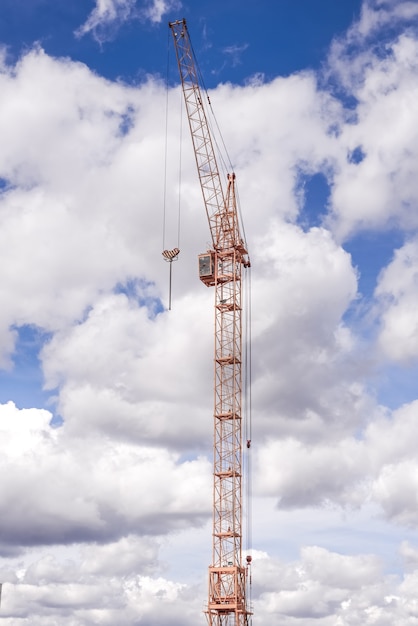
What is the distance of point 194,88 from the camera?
5797 inches

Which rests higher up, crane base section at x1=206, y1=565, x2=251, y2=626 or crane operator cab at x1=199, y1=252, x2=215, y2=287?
crane operator cab at x1=199, y1=252, x2=215, y2=287

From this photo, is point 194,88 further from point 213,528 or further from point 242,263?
point 213,528

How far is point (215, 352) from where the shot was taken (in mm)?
148875

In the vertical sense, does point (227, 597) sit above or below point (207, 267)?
below

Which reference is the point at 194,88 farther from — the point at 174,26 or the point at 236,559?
the point at 236,559

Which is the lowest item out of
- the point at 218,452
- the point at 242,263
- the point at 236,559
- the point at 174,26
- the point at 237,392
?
the point at 236,559

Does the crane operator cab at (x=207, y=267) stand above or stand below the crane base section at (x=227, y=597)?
above

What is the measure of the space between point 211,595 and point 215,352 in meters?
44.7

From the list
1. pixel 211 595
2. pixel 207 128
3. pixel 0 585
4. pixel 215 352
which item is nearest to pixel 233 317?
pixel 215 352

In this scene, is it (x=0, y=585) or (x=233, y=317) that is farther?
→ (x=0, y=585)

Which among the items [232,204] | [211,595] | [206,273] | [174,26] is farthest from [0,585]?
[174,26]

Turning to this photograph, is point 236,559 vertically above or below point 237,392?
below

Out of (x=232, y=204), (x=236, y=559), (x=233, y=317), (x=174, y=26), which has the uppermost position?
(x=174, y=26)

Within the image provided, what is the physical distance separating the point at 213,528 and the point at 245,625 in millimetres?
18376
